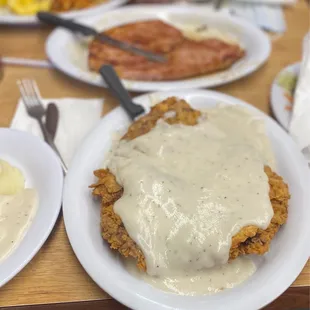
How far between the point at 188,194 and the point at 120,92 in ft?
1.82

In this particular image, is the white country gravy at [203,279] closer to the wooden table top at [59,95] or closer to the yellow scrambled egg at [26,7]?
the wooden table top at [59,95]

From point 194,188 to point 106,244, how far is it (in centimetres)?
27

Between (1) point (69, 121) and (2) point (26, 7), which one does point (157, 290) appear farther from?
(2) point (26, 7)

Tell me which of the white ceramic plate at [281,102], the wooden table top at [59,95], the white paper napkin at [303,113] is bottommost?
the wooden table top at [59,95]

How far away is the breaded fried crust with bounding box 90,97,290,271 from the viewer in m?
0.85

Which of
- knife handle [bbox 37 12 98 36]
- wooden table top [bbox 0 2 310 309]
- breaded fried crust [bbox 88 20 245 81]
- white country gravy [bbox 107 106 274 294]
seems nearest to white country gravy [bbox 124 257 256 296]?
white country gravy [bbox 107 106 274 294]

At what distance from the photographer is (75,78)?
1498 mm

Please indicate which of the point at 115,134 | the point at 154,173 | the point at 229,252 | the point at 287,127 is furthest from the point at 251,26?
the point at 229,252

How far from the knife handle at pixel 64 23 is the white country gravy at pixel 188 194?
82cm

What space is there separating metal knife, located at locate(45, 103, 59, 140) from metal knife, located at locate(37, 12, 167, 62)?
469 millimetres

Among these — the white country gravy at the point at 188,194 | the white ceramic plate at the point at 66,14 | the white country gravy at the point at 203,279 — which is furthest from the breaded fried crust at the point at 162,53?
the white country gravy at the point at 203,279

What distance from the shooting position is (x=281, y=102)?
134 cm

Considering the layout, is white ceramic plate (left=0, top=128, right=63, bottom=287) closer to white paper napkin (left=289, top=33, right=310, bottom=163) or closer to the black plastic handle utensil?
the black plastic handle utensil

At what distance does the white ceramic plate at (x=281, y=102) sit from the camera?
4.18ft
